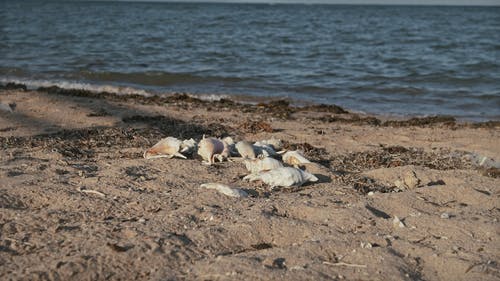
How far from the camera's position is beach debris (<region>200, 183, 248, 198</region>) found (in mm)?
4297

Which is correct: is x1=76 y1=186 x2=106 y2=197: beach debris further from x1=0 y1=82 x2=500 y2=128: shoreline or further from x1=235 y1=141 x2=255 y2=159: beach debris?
x1=0 y1=82 x2=500 y2=128: shoreline

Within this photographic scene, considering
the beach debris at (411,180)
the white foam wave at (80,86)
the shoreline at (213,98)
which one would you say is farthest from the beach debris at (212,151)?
the white foam wave at (80,86)

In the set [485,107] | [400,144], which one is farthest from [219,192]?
[485,107]

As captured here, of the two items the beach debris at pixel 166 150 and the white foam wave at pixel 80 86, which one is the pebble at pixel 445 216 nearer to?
the beach debris at pixel 166 150

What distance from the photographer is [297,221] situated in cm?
381

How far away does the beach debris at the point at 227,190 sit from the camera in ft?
14.1

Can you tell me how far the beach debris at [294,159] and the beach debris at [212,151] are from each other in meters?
0.56

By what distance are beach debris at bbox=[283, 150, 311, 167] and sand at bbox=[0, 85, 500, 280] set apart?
18cm

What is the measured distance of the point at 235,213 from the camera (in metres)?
3.92

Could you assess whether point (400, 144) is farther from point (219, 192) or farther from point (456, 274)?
point (456, 274)

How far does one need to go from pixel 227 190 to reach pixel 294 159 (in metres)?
1.19

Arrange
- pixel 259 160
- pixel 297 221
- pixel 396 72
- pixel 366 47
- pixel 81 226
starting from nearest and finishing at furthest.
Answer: pixel 81 226 → pixel 297 221 → pixel 259 160 → pixel 396 72 → pixel 366 47

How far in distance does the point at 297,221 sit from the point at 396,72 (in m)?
11.7

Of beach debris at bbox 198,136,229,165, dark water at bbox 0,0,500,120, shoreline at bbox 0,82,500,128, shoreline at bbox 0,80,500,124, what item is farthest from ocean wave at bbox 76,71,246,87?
beach debris at bbox 198,136,229,165
